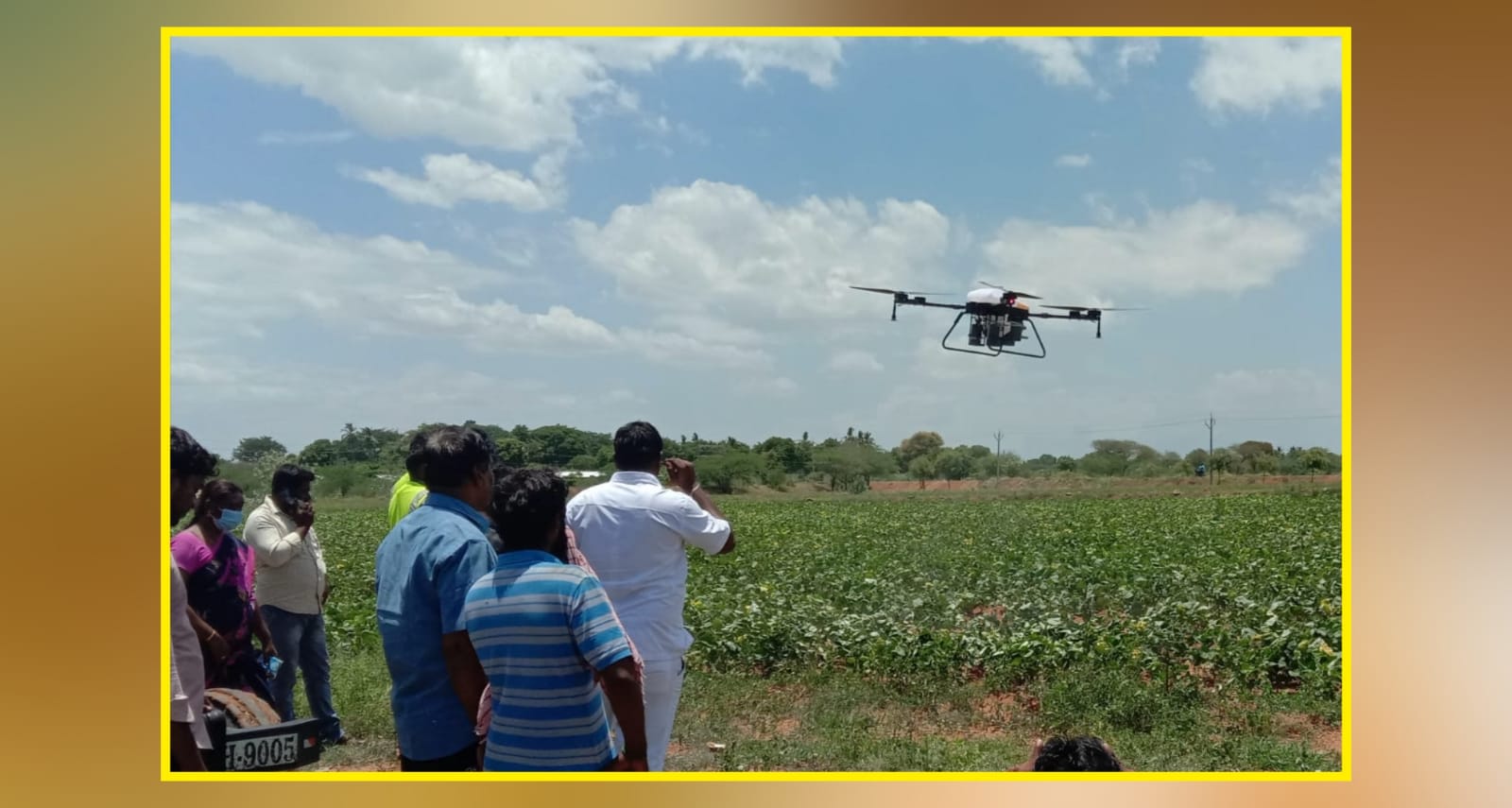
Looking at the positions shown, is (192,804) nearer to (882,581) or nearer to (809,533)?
(882,581)

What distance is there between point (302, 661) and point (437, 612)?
279 centimetres

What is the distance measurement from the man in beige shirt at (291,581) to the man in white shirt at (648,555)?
2.25 metres

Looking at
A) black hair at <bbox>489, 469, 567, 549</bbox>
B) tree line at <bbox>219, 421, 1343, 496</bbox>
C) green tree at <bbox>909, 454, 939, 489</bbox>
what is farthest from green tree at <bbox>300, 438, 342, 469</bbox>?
green tree at <bbox>909, 454, 939, 489</bbox>

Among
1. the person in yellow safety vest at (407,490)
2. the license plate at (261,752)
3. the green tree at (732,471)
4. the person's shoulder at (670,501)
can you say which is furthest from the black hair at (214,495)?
the green tree at (732,471)

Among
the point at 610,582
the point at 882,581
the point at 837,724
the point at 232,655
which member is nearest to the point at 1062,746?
the point at 610,582

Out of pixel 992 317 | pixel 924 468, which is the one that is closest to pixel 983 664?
pixel 992 317

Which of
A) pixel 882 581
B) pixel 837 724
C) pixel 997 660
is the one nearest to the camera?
pixel 837 724

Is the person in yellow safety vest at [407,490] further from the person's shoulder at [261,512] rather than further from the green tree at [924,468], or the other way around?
the green tree at [924,468]

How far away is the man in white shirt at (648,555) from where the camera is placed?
12.6 feet

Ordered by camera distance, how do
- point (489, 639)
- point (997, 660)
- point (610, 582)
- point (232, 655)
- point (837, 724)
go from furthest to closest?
1. point (997, 660)
2. point (837, 724)
3. point (232, 655)
4. point (610, 582)
5. point (489, 639)

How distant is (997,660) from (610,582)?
3.72 m

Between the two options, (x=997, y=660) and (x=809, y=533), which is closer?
(x=997, y=660)

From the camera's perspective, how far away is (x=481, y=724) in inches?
124
